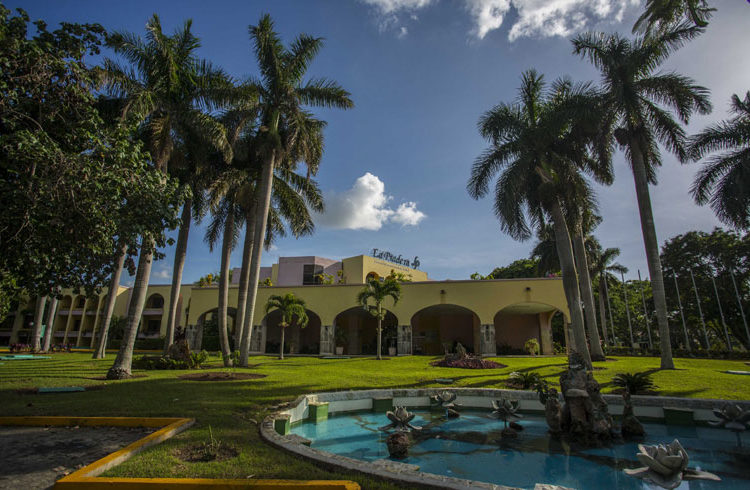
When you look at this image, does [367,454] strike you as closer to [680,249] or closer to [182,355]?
[182,355]

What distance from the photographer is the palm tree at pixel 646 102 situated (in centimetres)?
1541

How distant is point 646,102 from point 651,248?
616 cm

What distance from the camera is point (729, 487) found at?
16.6 feet

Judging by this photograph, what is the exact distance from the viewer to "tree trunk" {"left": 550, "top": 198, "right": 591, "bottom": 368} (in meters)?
14.4

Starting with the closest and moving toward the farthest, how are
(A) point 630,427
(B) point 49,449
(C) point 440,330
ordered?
1. (B) point 49,449
2. (A) point 630,427
3. (C) point 440,330

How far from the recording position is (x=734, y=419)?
25.1 ft

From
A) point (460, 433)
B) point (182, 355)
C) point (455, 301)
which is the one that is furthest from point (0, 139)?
point (455, 301)

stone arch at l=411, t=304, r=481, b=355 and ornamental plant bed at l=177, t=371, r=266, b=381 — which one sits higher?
stone arch at l=411, t=304, r=481, b=355

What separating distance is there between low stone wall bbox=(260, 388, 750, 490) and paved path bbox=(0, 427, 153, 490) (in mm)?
1989

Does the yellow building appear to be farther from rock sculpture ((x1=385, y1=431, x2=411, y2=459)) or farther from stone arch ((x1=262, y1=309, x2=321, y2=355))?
rock sculpture ((x1=385, y1=431, x2=411, y2=459))

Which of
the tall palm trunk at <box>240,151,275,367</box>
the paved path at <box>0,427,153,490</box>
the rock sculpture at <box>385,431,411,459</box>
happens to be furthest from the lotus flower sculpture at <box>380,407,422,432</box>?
the tall palm trunk at <box>240,151,275,367</box>

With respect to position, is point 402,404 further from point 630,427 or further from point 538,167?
point 538,167

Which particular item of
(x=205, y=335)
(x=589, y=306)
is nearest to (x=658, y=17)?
(x=589, y=306)

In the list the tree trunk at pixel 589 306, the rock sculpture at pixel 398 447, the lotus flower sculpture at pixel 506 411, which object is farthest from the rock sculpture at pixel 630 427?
the tree trunk at pixel 589 306
